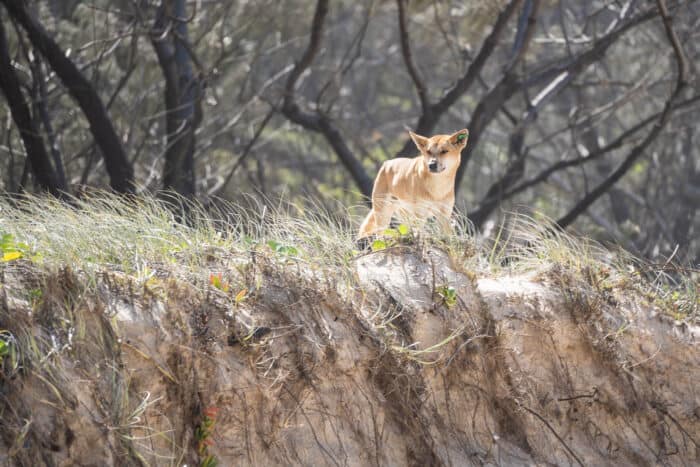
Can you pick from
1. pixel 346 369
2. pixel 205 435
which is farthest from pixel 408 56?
pixel 205 435

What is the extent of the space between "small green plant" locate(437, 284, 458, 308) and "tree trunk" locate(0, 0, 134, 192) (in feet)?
14.7

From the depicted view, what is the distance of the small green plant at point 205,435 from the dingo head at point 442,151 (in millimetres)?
1957

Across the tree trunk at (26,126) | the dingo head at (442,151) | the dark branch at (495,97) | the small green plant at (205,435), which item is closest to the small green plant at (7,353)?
the small green plant at (205,435)

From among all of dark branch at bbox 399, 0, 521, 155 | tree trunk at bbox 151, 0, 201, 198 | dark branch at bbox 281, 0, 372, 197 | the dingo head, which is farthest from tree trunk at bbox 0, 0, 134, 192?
the dingo head

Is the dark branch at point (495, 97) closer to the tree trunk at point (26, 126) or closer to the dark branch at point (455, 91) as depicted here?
the dark branch at point (455, 91)

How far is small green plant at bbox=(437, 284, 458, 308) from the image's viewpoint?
538cm

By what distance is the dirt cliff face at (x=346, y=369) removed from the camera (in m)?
4.17

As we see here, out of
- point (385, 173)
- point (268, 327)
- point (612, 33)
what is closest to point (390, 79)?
point (612, 33)

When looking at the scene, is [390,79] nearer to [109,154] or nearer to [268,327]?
[109,154]

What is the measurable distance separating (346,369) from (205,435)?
2.92 feet

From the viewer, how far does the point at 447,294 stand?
5.38 metres

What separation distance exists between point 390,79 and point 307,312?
18.5 m

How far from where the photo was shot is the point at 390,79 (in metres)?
22.9

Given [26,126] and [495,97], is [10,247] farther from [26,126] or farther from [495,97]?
[495,97]
